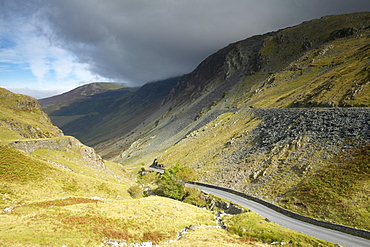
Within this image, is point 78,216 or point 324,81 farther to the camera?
point 324,81

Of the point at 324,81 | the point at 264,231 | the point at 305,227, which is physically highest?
the point at 324,81

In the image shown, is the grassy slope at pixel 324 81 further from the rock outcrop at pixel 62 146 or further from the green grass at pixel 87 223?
the rock outcrop at pixel 62 146

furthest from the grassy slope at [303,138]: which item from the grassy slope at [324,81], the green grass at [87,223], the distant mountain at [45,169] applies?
the distant mountain at [45,169]

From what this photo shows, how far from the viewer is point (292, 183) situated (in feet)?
141

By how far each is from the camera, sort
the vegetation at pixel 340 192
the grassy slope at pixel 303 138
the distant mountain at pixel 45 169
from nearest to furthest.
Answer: the vegetation at pixel 340 192 → the grassy slope at pixel 303 138 → the distant mountain at pixel 45 169

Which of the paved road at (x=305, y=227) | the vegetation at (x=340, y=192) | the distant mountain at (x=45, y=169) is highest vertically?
the distant mountain at (x=45, y=169)

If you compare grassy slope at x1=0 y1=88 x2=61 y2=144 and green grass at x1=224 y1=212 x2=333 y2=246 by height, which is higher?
grassy slope at x1=0 y1=88 x2=61 y2=144

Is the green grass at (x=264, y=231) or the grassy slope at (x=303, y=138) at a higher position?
the grassy slope at (x=303, y=138)

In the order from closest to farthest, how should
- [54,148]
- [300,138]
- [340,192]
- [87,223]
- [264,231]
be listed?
1. [87,223]
2. [264,231]
3. [340,192]
4. [300,138]
5. [54,148]

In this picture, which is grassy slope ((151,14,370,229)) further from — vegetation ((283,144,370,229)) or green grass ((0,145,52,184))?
green grass ((0,145,52,184))

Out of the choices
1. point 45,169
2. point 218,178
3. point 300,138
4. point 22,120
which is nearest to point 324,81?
point 300,138

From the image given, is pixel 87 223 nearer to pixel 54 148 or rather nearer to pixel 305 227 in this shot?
pixel 305 227

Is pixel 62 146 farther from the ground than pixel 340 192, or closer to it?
farther from the ground

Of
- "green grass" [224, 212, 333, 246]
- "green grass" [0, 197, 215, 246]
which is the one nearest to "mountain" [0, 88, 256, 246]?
"green grass" [0, 197, 215, 246]
